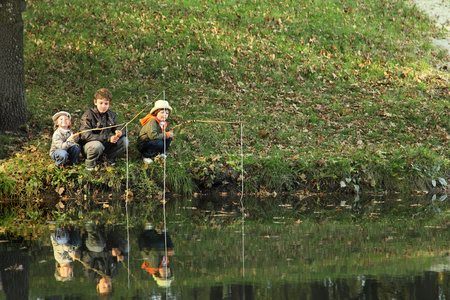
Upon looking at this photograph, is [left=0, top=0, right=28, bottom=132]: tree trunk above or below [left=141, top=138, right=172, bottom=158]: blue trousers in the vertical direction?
above

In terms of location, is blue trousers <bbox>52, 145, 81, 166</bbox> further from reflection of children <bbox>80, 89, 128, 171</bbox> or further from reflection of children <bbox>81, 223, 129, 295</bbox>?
reflection of children <bbox>81, 223, 129, 295</bbox>

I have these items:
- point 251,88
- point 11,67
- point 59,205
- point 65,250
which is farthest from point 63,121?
point 251,88

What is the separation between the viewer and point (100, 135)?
952 cm

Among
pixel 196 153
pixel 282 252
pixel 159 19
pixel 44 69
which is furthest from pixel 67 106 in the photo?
pixel 282 252

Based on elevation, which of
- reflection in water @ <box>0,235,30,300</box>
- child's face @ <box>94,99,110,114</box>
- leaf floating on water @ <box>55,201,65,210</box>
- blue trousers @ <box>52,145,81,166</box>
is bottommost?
reflection in water @ <box>0,235,30,300</box>

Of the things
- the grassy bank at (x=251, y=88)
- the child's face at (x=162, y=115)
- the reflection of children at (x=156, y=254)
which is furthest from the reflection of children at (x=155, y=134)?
the reflection of children at (x=156, y=254)

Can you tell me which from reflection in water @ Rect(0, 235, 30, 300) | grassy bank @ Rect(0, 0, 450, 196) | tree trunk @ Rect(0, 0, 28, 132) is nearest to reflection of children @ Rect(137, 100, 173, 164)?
grassy bank @ Rect(0, 0, 450, 196)

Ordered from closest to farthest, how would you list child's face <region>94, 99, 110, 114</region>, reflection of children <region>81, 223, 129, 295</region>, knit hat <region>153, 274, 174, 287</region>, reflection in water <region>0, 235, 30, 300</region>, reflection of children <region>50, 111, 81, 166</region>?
reflection in water <region>0, 235, 30, 300</region>, knit hat <region>153, 274, 174, 287</region>, reflection of children <region>81, 223, 129, 295</region>, reflection of children <region>50, 111, 81, 166</region>, child's face <region>94, 99, 110, 114</region>

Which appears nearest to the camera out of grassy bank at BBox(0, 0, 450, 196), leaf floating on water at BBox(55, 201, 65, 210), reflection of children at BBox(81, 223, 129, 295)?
reflection of children at BBox(81, 223, 129, 295)

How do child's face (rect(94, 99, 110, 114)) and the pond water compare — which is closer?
the pond water

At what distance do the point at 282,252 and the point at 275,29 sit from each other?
43.1 ft

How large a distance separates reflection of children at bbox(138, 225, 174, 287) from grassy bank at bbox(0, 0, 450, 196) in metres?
3.21

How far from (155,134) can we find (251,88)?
537 cm

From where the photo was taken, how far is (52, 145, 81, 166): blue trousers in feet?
30.3
